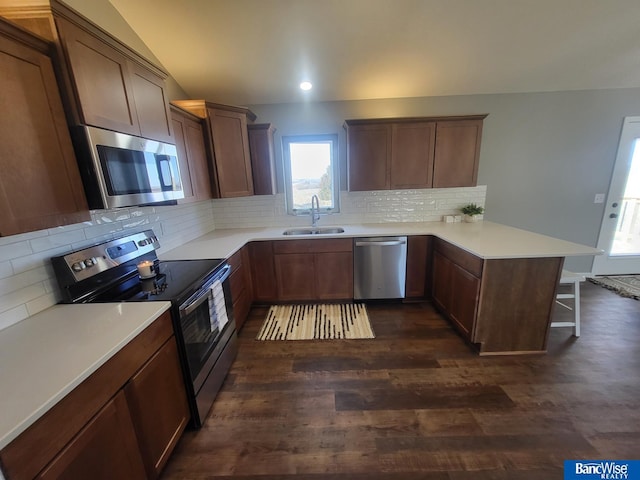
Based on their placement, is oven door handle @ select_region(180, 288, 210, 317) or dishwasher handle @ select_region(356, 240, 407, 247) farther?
dishwasher handle @ select_region(356, 240, 407, 247)

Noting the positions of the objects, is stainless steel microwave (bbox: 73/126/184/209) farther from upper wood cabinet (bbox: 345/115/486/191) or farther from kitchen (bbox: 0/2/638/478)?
upper wood cabinet (bbox: 345/115/486/191)

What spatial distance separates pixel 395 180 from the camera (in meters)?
3.02

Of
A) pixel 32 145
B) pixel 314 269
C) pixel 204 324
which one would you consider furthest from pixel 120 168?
pixel 314 269

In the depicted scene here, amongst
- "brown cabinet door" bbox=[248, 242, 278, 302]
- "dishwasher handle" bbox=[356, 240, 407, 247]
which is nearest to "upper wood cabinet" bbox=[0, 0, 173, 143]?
"brown cabinet door" bbox=[248, 242, 278, 302]

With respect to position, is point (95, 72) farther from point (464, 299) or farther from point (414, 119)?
point (464, 299)

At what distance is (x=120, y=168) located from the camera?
1.40 m

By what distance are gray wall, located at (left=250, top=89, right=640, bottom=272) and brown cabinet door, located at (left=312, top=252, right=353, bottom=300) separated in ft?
3.84

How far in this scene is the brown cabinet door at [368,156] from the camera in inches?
114

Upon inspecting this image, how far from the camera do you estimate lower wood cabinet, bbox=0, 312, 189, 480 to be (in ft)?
2.46

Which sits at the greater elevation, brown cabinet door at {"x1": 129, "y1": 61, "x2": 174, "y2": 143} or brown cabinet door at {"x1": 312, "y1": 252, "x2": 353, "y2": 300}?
brown cabinet door at {"x1": 129, "y1": 61, "x2": 174, "y2": 143}

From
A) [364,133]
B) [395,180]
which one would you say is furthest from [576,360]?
[364,133]

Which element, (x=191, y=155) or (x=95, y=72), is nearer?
(x=95, y=72)

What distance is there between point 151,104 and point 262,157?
1371 mm

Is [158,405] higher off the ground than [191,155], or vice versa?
[191,155]
